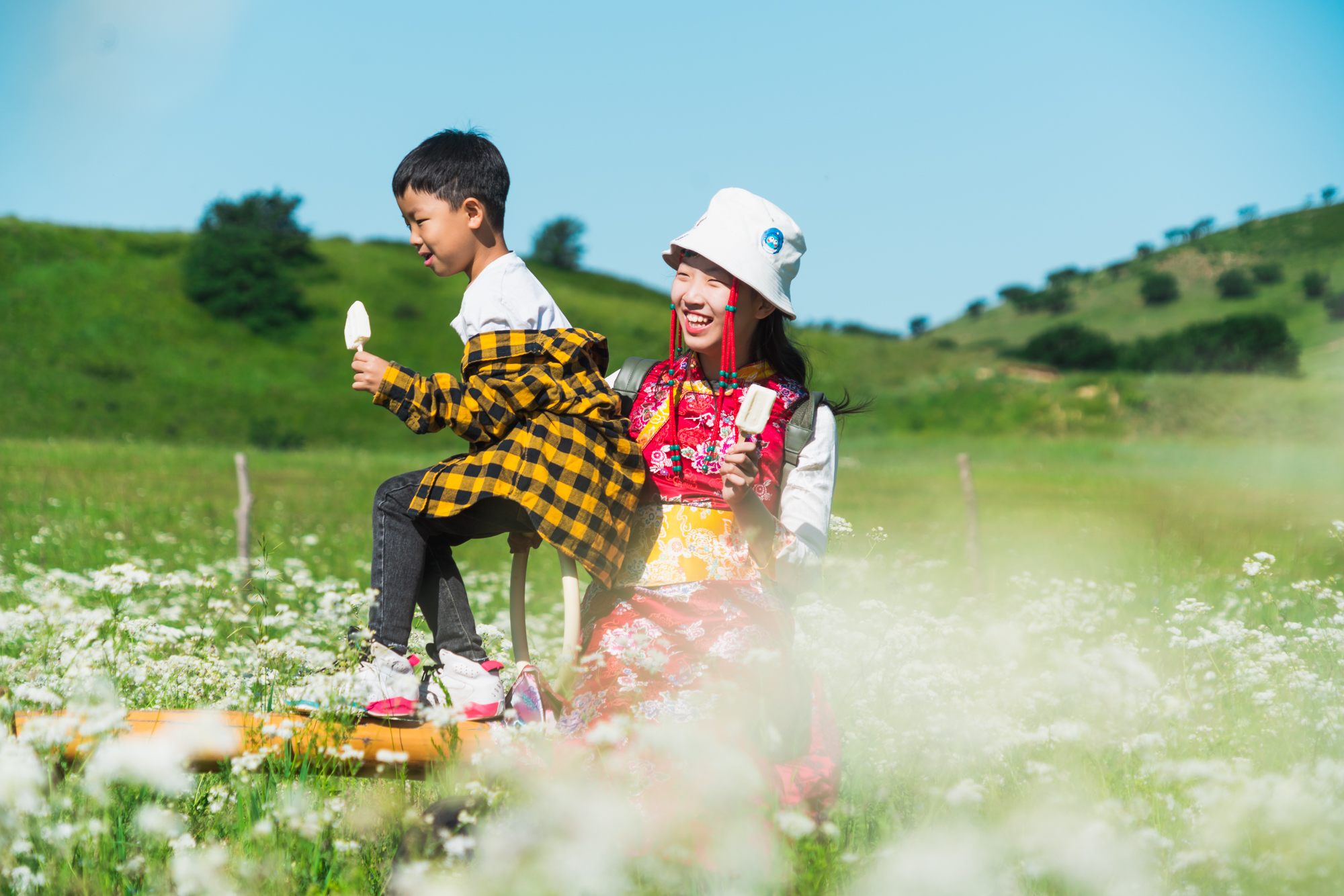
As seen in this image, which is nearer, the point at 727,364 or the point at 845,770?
the point at 727,364

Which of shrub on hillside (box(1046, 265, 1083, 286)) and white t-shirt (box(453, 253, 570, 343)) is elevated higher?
shrub on hillside (box(1046, 265, 1083, 286))

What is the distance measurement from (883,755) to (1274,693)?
1.60m

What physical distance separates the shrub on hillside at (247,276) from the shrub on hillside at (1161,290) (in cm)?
6837

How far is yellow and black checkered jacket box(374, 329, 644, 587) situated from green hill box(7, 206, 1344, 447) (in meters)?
33.0

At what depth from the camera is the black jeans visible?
2.91m

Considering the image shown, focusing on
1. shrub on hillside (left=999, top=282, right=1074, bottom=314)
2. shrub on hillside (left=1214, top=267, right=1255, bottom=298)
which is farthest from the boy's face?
shrub on hillside (left=999, top=282, right=1074, bottom=314)

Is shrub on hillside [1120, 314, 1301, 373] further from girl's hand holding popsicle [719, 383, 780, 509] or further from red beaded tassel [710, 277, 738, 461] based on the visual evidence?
girl's hand holding popsicle [719, 383, 780, 509]

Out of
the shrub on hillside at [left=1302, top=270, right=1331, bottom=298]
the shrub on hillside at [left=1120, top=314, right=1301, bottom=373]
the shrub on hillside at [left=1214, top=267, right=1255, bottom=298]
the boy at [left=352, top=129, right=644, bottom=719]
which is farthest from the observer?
the shrub on hillside at [left=1214, top=267, right=1255, bottom=298]

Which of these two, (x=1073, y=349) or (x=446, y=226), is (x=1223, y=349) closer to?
(x=1073, y=349)

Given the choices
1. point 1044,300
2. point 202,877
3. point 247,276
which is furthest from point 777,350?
point 1044,300

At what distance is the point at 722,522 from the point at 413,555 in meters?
0.97

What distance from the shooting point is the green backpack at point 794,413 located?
3.21 m

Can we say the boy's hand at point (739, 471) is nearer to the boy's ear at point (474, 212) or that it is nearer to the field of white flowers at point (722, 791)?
the field of white flowers at point (722, 791)

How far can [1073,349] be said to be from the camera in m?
77.9
